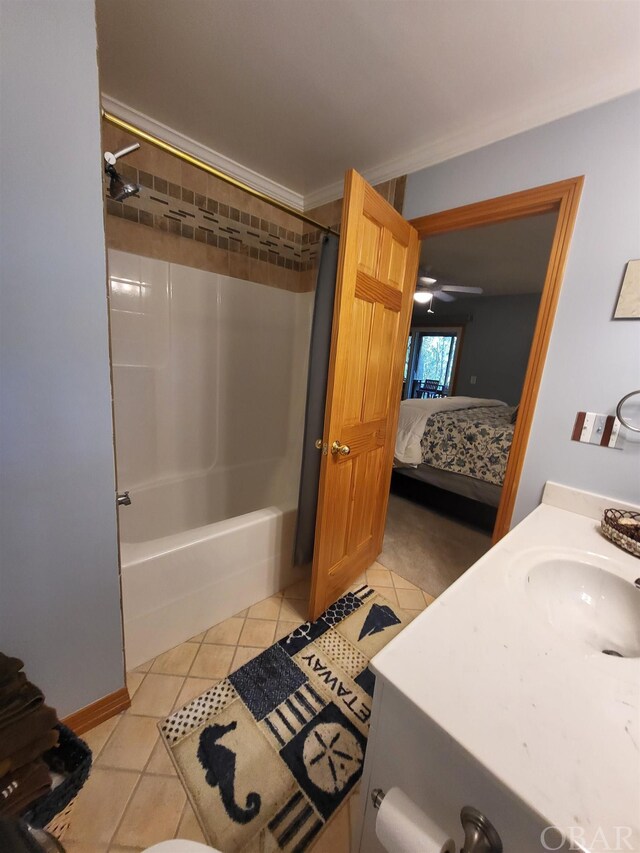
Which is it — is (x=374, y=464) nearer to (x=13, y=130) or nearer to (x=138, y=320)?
(x=138, y=320)

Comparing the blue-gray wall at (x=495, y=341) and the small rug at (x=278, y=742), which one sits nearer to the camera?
the small rug at (x=278, y=742)

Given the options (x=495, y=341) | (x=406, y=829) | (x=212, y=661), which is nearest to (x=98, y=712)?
(x=212, y=661)

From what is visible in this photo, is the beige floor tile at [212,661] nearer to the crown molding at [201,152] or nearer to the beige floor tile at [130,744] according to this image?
the beige floor tile at [130,744]

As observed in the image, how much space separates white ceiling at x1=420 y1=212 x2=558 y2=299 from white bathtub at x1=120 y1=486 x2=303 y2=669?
2204 mm

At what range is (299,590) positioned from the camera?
1.82m

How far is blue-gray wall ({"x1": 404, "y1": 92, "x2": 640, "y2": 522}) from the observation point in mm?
1169

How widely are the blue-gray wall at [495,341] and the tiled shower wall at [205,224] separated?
3934 millimetres

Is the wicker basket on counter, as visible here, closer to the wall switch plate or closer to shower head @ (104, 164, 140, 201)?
the wall switch plate

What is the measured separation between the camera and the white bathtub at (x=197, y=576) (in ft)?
4.09

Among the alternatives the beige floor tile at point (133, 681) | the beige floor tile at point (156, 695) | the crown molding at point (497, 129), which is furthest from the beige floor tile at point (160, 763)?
the crown molding at point (497, 129)

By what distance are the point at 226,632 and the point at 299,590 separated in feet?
1.49

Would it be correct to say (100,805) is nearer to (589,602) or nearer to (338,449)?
(338,449)

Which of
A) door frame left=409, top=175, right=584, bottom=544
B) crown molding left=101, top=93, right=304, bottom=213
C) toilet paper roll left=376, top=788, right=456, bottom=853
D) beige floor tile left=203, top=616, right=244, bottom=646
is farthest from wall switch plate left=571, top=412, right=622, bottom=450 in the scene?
crown molding left=101, top=93, right=304, bottom=213

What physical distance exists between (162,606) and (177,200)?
6.71 ft
